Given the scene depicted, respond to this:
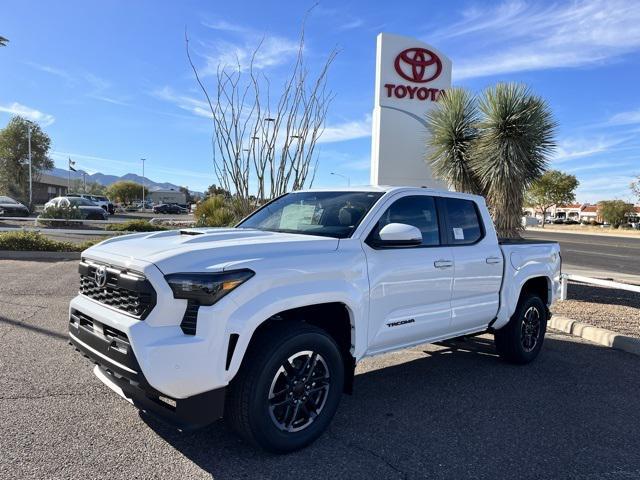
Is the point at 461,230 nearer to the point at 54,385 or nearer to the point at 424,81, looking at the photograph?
the point at 54,385

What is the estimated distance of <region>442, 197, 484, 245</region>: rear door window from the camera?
4.89 meters

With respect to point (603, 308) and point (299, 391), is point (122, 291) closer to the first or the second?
point (299, 391)

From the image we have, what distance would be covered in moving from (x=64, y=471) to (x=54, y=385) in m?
1.57

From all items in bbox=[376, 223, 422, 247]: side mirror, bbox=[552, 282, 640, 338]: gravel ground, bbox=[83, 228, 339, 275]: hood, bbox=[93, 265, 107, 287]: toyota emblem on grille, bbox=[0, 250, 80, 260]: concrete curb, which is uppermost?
bbox=[376, 223, 422, 247]: side mirror

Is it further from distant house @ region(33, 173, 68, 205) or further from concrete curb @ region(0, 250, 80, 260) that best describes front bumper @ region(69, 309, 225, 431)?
distant house @ region(33, 173, 68, 205)

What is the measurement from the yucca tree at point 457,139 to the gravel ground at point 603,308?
2986 mm

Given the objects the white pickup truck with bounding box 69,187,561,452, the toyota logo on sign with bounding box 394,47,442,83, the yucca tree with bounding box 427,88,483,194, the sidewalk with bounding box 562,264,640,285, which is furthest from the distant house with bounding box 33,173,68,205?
the white pickup truck with bounding box 69,187,561,452

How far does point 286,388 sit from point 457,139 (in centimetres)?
897

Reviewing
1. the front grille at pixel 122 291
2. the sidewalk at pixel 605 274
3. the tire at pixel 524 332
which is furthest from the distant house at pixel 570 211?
the front grille at pixel 122 291

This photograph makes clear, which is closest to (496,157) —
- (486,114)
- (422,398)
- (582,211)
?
(486,114)

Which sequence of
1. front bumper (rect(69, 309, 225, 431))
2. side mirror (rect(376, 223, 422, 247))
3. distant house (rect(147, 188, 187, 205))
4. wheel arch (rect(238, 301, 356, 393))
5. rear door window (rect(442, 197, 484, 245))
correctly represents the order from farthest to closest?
1. distant house (rect(147, 188, 187, 205))
2. rear door window (rect(442, 197, 484, 245))
3. side mirror (rect(376, 223, 422, 247))
4. wheel arch (rect(238, 301, 356, 393))
5. front bumper (rect(69, 309, 225, 431))

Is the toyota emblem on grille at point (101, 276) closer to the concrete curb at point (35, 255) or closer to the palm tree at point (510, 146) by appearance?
the palm tree at point (510, 146)

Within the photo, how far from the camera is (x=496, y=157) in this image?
10.3 metres

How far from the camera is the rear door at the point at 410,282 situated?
3971mm
